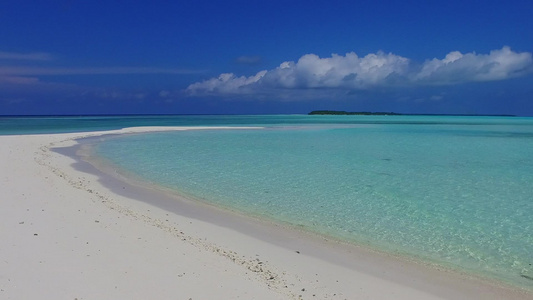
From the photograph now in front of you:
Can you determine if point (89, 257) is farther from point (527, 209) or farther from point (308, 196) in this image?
point (527, 209)

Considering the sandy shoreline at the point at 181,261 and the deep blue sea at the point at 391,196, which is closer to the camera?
the sandy shoreline at the point at 181,261

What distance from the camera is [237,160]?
774 inches

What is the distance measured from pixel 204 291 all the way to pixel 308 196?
22.6 ft

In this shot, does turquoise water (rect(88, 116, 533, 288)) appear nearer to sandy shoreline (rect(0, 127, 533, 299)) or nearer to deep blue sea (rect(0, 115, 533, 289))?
deep blue sea (rect(0, 115, 533, 289))

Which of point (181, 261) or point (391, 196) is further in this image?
point (391, 196)

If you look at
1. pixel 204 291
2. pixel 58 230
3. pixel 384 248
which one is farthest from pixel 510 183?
pixel 58 230

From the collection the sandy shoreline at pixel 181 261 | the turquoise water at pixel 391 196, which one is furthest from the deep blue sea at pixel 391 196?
the sandy shoreline at pixel 181 261

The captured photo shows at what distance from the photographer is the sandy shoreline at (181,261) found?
5156mm

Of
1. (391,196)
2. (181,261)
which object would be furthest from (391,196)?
(181,261)

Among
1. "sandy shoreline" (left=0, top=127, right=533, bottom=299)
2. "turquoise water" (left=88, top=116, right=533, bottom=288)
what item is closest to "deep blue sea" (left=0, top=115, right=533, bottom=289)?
"turquoise water" (left=88, top=116, right=533, bottom=288)

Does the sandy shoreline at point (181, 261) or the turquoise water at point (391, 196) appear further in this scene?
the turquoise water at point (391, 196)

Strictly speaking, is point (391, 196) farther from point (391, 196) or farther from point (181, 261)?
point (181, 261)

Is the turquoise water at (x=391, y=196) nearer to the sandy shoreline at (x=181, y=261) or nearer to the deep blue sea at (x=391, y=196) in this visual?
the deep blue sea at (x=391, y=196)

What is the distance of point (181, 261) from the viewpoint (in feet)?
20.1
